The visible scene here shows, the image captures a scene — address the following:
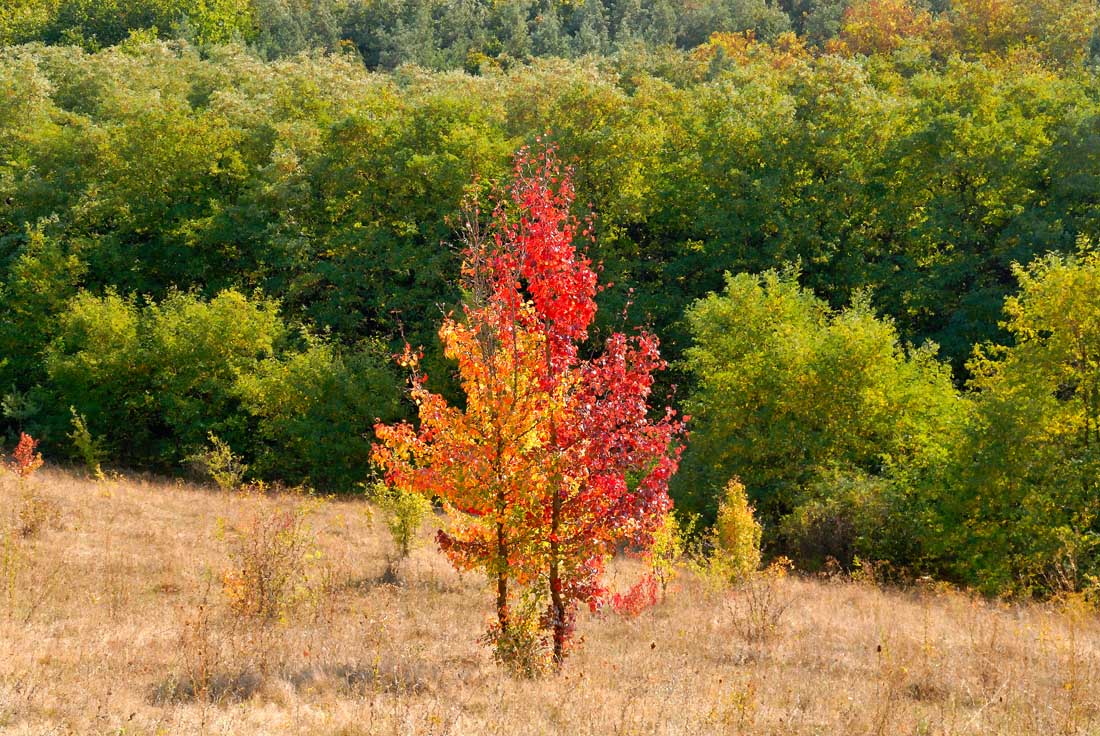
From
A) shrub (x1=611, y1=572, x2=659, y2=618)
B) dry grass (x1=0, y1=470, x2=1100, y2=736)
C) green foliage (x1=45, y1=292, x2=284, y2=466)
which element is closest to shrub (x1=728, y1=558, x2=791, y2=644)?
dry grass (x1=0, y1=470, x2=1100, y2=736)

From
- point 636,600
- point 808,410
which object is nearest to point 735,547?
point 636,600

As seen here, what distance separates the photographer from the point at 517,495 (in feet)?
29.3

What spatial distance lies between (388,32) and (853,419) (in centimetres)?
7860

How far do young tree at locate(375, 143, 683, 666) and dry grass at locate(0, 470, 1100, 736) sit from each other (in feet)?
4.08

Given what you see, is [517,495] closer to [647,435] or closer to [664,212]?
Result: [647,435]

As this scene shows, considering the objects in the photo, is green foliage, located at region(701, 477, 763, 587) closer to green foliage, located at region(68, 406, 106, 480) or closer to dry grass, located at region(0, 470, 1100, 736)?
dry grass, located at region(0, 470, 1100, 736)

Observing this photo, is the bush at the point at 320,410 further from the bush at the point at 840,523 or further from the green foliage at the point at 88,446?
the bush at the point at 840,523

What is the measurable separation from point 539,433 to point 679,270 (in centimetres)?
2692

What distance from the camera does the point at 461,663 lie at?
9.96 metres

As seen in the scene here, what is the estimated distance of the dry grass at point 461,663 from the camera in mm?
7406

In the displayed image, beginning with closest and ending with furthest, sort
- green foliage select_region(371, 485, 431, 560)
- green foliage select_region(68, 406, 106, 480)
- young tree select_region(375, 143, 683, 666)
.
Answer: young tree select_region(375, 143, 683, 666)
green foliage select_region(371, 485, 431, 560)
green foliage select_region(68, 406, 106, 480)

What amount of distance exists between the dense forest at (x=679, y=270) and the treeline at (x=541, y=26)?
526 centimetres

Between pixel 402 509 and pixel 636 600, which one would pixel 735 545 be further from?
pixel 402 509

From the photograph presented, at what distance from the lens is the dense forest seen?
70.1 ft
